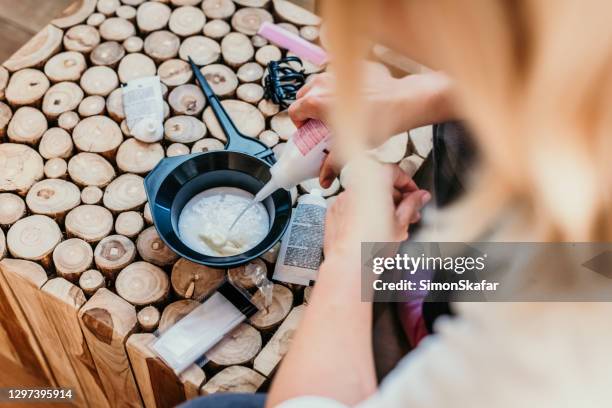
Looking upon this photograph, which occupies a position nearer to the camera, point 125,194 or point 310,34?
point 125,194

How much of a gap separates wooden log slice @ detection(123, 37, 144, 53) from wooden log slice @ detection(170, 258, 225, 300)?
0.43m

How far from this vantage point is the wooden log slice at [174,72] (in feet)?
3.65

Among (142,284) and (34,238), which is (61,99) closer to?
(34,238)

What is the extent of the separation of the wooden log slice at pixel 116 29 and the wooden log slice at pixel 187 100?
17cm

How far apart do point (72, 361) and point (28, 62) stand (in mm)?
514

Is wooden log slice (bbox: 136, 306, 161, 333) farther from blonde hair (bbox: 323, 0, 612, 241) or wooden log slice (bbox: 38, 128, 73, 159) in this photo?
blonde hair (bbox: 323, 0, 612, 241)

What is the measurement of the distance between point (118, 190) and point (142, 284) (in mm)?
165

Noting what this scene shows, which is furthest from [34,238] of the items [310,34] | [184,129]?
[310,34]

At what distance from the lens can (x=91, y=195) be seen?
988mm

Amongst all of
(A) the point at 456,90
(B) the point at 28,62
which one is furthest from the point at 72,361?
(A) the point at 456,90

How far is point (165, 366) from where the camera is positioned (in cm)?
86

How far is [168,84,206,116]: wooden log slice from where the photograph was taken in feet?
3.54

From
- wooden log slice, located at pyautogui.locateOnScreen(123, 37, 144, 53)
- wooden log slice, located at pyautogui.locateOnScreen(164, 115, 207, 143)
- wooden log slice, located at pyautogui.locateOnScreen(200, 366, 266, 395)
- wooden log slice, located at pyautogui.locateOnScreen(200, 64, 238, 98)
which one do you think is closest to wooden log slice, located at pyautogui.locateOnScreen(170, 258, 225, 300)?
wooden log slice, located at pyautogui.locateOnScreen(200, 366, 266, 395)

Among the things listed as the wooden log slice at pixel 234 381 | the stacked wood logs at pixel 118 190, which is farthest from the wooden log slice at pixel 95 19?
the wooden log slice at pixel 234 381
